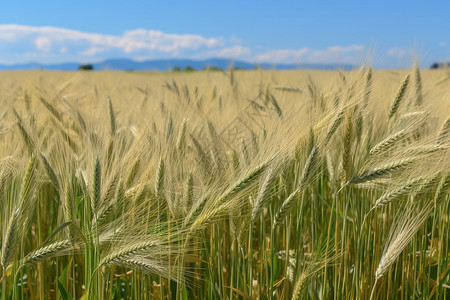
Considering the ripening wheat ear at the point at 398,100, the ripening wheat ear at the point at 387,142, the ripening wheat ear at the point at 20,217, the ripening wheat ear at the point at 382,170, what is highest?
the ripening wheat ear at the point at 398,100

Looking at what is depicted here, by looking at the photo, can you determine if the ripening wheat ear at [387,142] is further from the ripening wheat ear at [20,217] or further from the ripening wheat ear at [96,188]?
the ripening wheat ear at [20,217]

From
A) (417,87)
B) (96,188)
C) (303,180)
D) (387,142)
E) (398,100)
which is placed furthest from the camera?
(417,87)

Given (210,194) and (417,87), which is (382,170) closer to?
(210,194)

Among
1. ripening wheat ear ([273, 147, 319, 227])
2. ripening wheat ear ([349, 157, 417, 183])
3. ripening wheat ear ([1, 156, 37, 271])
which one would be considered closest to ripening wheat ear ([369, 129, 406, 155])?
ripening wheat ear ([349, 157, 417, 183])

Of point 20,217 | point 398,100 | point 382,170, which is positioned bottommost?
point 20,217

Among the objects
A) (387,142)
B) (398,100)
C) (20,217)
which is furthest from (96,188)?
(398,100)

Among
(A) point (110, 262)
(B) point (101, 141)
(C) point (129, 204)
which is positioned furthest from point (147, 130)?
(A) point (110, 262)

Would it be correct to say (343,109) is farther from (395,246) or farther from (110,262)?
(110,262)

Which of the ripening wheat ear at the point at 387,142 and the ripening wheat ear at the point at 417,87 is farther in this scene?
the ripening wheat ear at the point at 417,87

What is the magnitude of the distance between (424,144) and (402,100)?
1.27ft

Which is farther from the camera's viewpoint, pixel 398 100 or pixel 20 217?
pixel 398 100

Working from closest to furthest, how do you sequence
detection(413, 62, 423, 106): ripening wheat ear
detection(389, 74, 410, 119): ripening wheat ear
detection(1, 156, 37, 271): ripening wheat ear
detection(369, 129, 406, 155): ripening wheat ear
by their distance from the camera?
detection(1, 156, 37, 271): ripening wheat ear, detection(369, 129, 406, 155): ripening wheat ear, detection(389, 74, 410, 119): ripening wheat ear, detection(413, 62, 423, 106): ripening wheat ear

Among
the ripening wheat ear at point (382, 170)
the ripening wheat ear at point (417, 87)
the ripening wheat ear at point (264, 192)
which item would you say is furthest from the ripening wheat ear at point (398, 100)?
the ripening wheat ear at point (264, 192)

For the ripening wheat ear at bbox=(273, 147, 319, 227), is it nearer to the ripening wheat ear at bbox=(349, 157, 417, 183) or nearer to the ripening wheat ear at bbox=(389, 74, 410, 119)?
the ripening wheat ear at bbox=(349, 157, 417, 183)
